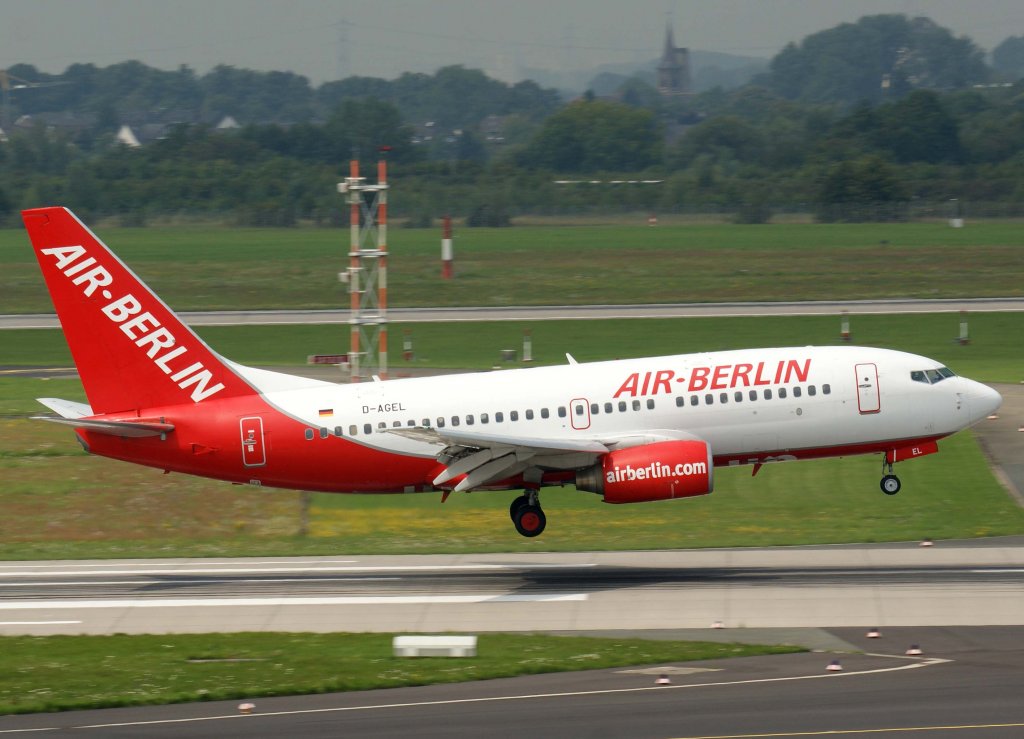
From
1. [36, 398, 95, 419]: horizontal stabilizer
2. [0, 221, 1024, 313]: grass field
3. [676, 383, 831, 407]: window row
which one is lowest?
[676, 383, 831, 407]: window row

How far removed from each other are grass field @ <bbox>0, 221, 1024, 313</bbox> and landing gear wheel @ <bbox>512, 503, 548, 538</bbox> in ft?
209

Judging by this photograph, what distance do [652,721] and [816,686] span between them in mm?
3734

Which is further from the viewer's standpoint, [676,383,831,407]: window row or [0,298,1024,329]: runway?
[0,298,1024,329]: runway

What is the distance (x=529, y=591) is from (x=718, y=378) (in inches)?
325

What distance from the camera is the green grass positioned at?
91.4 ft

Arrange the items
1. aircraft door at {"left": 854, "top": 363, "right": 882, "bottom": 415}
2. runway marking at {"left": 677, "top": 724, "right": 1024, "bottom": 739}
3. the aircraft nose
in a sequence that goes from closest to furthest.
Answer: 1. runway marking at {"left": 677, "top": 724, "right": 1024, "bottom": 739}
2. aircraft door at {"left": 854, "top": 363, "right": 882, "bottom": 415}
3. the aircraft nose

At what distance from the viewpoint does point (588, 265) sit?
12756 centimetres

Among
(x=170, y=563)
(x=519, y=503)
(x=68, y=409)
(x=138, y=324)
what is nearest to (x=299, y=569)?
(x=170, y=563)

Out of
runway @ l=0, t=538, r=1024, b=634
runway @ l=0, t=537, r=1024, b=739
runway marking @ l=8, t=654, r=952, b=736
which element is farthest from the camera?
runway @ l=0, t=538, r=1024, b=634

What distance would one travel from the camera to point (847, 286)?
356 feet

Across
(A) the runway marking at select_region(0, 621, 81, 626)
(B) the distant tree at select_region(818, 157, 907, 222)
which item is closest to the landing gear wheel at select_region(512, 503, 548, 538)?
(A) the runway marking at select_region(0, 621, 81, 626)

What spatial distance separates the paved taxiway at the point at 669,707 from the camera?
24.0m

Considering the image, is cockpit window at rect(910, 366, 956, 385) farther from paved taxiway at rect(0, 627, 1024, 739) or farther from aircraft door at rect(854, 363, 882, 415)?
paved taxiway at rect(0, 627, 1024, 739)

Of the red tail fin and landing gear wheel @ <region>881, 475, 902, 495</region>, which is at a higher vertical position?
the red tail fin
